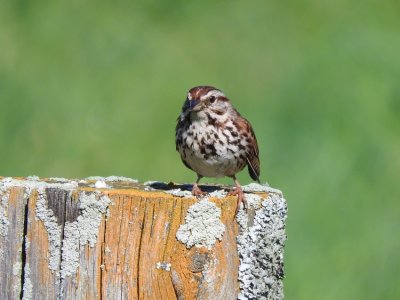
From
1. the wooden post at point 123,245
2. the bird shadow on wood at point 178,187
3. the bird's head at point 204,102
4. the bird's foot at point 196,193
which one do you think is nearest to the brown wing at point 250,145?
the bird's head at point 204,102

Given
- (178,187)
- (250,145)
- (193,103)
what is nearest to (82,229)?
(178,187)

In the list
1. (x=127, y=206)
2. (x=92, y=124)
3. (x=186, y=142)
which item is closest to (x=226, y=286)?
(x=127, y=206)

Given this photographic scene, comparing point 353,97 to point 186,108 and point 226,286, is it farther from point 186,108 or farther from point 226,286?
point 226,286

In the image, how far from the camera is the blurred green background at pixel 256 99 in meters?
9.02

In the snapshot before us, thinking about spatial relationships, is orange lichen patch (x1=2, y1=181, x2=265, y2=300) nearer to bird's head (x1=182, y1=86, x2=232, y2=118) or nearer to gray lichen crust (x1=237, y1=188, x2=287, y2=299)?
gray lichen crust (x1=237, y1=188, x2=287, y2=299)

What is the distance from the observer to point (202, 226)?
16.5 feet

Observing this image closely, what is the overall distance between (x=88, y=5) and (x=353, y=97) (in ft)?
9.77

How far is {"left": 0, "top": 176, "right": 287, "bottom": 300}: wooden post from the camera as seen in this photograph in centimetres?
498

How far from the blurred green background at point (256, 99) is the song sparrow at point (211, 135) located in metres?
1.96

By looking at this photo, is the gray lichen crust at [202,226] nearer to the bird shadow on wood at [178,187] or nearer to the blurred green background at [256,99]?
the bird shadow on wood at [178,187]

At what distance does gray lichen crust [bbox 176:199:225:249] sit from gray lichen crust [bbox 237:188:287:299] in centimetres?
10

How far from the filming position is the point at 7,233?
202 inches

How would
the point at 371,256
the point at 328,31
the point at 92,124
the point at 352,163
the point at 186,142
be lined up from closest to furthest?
the point at 186,142
the point at 371,256
the point at 352,163
the point at 92,124
the point at 328,31

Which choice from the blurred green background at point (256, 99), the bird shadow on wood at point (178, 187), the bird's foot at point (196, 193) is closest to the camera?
the bird's foot at point (196, 193)
